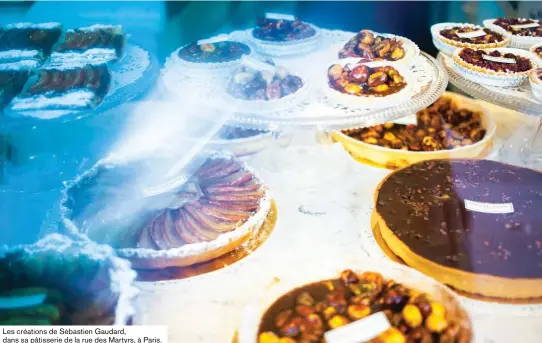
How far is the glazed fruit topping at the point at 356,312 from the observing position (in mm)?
1536

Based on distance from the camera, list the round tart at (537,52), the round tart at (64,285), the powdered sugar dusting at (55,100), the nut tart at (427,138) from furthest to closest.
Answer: the nut tart at (427,138) → the round tart at (537,52) → the powdered sugar dusting at (55,100) → the round tart at (64,285)

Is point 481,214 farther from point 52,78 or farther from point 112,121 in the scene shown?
point 52,78

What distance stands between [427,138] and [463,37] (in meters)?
0.61

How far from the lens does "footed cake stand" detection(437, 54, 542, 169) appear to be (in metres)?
2.34

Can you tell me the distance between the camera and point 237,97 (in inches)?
89.8

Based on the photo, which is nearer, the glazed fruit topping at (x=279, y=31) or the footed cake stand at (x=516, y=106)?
the footed cake stand at (x=516, y=106)

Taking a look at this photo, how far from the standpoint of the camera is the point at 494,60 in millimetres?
2576

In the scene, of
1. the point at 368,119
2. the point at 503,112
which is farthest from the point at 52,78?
the point at 503,112

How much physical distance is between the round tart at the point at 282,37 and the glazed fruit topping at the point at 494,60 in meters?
0.79

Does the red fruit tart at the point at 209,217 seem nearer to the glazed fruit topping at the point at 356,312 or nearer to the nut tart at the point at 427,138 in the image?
the glazed fruit topping at the point at 356,312

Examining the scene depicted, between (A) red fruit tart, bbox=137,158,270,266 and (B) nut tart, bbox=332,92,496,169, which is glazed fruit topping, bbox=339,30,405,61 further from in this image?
(A) red fruit tart, bbox=137,158,270,266

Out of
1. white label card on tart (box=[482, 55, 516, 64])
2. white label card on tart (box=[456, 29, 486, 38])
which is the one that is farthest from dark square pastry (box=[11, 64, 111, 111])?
white label card on tart (box=[456, 29, 486, 38])

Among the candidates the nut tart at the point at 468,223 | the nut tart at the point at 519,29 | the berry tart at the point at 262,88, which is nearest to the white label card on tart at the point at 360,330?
the nut tart at the point at 468,223

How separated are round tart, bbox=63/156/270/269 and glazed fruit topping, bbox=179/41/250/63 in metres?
0.61
